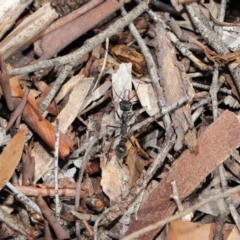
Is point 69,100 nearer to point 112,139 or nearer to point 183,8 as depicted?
point 112,139

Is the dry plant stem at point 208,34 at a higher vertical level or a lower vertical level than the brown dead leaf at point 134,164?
higher

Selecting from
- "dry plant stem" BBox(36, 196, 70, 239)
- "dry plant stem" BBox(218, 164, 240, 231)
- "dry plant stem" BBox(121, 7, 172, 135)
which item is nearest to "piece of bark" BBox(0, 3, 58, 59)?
"dry plant stem" BBox(121, 7, 172, 135)

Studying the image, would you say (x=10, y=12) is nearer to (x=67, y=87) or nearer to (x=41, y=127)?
(x=67, y=87)

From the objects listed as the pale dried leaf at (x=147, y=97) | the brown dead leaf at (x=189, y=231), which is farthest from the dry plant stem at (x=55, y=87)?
the brown dead leaf at (x=189, y=231)

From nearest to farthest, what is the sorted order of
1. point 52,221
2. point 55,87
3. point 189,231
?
point 52,221 < point 189,231 < point 55,87

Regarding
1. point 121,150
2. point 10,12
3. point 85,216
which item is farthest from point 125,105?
point 10,12

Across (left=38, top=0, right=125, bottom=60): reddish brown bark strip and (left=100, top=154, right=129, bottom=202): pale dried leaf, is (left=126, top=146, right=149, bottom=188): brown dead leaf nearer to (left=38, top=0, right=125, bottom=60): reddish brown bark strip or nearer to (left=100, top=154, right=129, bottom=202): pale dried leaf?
(left=100, top=154, right=129, bottom=202): pale dried leaf

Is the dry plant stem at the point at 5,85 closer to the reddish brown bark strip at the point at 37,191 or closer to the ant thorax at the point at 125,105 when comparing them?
the reddish brown bark strip at the point at 37,191
